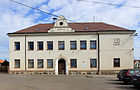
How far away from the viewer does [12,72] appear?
98.8 feet

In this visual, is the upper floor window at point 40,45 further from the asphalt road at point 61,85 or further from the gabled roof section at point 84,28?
the asphalt road at point 61,85

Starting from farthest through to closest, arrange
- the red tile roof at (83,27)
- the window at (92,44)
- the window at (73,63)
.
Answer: the red tile roof at (83,27), the window at (92,44), the window at (73,63)

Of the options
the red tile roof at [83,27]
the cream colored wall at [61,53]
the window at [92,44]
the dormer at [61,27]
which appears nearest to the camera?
the cream colored wall at [61,53]

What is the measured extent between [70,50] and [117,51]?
8209 mm

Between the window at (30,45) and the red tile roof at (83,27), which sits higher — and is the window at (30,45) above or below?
below

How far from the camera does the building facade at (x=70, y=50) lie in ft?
95.0

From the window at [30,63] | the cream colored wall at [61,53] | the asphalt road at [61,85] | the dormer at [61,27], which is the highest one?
the dormer at [61,27]

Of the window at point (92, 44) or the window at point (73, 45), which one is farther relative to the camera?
the window at point (73, 45)

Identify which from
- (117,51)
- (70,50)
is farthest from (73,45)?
(117,51)

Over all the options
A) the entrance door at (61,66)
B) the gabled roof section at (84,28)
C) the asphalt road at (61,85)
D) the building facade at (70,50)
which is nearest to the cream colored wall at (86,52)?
the building facade at (70,50)

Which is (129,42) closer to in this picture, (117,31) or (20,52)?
(117,31)

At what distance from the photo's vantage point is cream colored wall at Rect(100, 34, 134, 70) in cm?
2886

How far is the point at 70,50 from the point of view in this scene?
2952cm

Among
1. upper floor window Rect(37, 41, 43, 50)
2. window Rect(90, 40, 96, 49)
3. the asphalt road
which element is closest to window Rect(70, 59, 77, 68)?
window Rect(90, 40, 96, 49)
